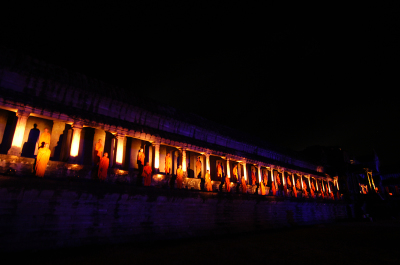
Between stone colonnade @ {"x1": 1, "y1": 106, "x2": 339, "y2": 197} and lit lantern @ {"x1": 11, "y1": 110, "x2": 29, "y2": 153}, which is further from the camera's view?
stone colonnade @ {"x1": 1, "y1": 106, "x2": 339, "y2": 197}

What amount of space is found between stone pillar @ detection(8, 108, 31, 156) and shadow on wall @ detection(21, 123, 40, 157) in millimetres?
1847

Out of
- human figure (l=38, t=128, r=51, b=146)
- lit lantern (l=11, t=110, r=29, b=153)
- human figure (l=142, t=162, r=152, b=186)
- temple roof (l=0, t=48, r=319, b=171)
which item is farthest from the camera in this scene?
human figure (l=142, t=162, r=152, b=186)

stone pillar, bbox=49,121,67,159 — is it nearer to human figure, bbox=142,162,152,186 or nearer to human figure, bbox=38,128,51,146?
human figure, bbox=38,128,51,146

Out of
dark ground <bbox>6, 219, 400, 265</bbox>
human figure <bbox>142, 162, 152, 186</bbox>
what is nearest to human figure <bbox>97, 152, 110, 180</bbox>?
human figure <bbox>142, 162, 152, 186</bbox>

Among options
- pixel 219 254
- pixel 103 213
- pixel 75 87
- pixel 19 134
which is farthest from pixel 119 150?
pixel 219 254

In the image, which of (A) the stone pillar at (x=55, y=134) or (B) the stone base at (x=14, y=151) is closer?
(B) the stone base at (x=14, y=151)

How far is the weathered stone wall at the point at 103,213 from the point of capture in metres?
8.18

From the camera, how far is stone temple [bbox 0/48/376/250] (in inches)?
344

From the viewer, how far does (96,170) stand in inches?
440

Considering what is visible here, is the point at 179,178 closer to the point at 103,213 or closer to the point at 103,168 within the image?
the point at 103,168

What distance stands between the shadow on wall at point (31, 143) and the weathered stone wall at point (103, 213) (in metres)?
3.54

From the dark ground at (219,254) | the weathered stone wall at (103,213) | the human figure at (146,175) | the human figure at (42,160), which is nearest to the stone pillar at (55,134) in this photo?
the human figure at (42,160)

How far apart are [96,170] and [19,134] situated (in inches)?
142

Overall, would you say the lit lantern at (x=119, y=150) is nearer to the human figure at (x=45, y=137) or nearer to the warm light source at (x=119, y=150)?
the warm light source at (x=119, y=150)
